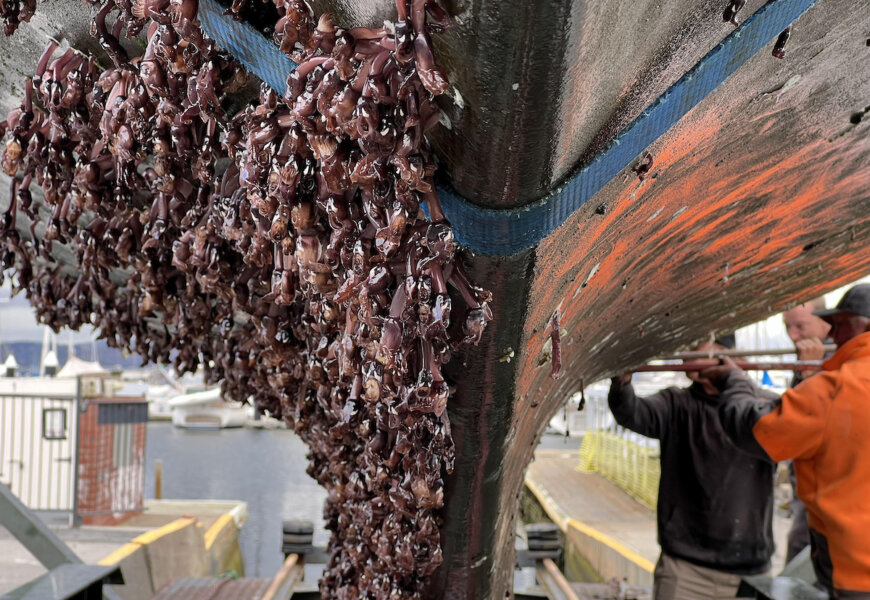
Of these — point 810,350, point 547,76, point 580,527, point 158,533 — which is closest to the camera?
point 547,76

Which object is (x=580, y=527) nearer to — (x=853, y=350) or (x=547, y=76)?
(x=853, y=350)

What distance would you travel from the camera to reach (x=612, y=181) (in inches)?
48.2

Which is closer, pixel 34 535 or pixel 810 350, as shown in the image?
pixel 34 535

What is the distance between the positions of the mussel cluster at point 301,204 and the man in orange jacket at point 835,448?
2172 mm

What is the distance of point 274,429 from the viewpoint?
34375 mm

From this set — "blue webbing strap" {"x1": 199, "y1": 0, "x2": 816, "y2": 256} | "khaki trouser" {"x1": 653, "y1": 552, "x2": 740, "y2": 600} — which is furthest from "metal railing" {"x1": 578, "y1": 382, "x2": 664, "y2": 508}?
"blue webbing strap" {"x1": 199, "y1": 0, "x2": 816, "y2": 256}

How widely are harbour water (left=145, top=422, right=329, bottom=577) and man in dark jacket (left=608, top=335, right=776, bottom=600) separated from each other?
21.9 feet

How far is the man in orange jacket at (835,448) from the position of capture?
10.6 feet

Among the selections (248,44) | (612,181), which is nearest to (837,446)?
(612,181)

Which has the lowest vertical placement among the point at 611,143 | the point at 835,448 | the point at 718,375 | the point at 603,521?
the point at 603,521

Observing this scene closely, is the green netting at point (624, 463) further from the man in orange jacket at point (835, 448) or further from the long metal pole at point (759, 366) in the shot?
the man in orange jacket at point (835, 448)

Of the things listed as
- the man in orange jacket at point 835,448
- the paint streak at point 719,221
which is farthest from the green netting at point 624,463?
the paint streak at point 719,221

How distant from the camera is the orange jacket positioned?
321 cm

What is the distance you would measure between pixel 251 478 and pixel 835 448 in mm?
21271
